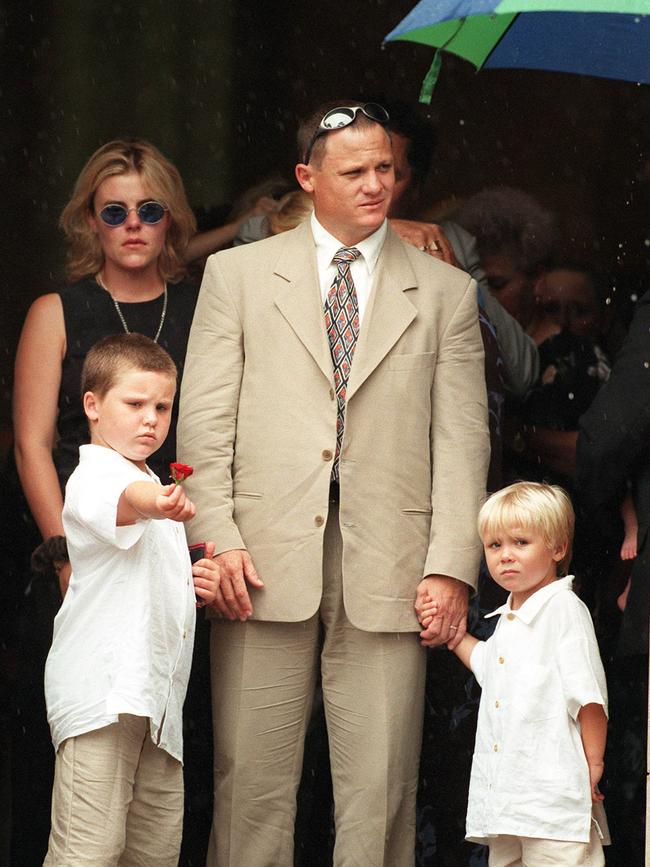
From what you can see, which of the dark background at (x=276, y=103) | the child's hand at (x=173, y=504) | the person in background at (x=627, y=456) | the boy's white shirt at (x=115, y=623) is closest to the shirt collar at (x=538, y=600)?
the person in background at (x=627, y=456)

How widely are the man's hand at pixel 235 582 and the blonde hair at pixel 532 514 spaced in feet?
2.30

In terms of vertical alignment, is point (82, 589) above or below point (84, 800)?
above

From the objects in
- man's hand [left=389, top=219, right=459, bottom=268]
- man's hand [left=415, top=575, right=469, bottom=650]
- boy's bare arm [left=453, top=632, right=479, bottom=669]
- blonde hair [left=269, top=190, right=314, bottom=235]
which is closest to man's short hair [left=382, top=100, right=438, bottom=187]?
man's hand [left=389, top=219, right=459, bottom=268]

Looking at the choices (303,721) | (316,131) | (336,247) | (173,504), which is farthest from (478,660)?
(316,131)

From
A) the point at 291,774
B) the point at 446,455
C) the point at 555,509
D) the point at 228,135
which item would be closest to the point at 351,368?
the point at 446,455

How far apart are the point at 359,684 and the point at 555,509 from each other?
32.9 inches

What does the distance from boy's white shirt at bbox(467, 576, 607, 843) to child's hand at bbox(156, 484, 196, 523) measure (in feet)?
3.50

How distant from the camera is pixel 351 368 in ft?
18.1

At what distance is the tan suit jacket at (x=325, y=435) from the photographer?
17.9ft

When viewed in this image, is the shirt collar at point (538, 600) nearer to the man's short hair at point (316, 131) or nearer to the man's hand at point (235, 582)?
the man's hand at point (235, 582)

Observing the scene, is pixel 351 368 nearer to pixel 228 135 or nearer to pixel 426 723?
pixel 426 723

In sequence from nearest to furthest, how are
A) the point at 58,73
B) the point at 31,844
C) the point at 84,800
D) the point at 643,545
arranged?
the point at 84,800 → the point at 643,545 → the point at 31,844 → the point at 58,73

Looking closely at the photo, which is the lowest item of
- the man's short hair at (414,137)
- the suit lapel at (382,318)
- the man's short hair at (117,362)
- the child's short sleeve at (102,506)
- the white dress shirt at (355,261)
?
the child's short sleeve at (102,506)

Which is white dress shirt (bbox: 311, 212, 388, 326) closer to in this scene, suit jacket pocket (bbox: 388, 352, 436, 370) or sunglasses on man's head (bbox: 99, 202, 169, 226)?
suit jacket pocket (bbox: 388, 352, 436, 370)
